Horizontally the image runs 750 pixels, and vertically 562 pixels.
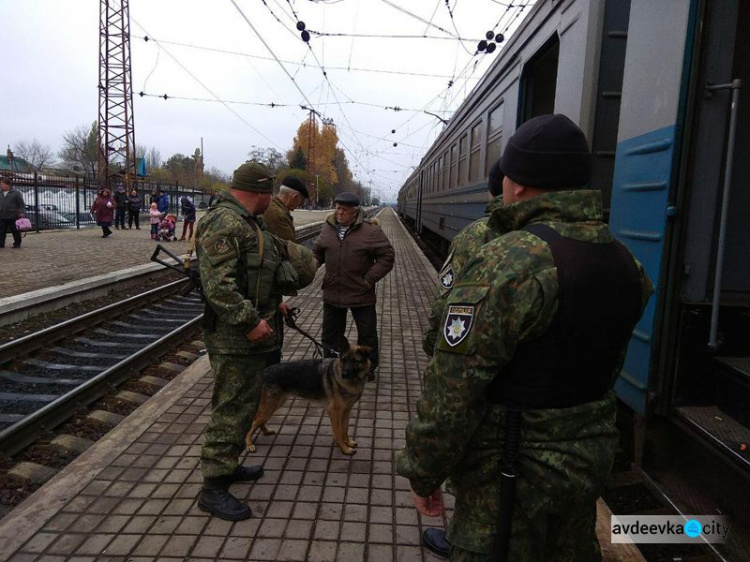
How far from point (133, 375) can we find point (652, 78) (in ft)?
16.7

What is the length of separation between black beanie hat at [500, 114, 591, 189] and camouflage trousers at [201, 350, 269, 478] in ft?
6.49

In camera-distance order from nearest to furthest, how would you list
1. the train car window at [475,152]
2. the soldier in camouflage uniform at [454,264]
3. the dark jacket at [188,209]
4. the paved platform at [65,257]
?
the soldier in camouflage uniform at [454,264] < the train car window at [475,152] < the paved platform at [65,257] < the dark jacket at [188,209]

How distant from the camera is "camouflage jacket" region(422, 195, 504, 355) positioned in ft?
8.35

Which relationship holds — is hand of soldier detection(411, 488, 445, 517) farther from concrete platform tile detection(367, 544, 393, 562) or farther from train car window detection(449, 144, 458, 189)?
train car window detection(449, 144, 458, 189)

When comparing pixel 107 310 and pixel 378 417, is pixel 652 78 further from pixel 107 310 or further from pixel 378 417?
pixel 107 310

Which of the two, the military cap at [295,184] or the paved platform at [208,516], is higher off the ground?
the military cap at [295,184]

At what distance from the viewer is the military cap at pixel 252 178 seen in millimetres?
3145

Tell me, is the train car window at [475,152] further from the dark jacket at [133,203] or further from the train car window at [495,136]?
the dark jacket at [133,203]

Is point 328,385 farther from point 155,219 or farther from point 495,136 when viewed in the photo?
point 155,219

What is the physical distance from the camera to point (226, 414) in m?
3.09

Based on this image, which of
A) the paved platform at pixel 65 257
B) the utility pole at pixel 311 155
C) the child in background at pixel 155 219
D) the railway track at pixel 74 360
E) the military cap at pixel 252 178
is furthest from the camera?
the utility pole at pixel 311 155

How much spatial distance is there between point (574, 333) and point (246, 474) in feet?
8.48

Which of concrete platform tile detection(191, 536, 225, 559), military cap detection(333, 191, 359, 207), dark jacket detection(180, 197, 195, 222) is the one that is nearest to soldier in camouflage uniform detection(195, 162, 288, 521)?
concrete platform tile detection(191, 536, 225, 559)

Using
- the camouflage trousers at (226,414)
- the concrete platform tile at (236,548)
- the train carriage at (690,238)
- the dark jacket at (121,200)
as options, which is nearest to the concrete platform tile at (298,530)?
the concrete platform tile at (236,548)
